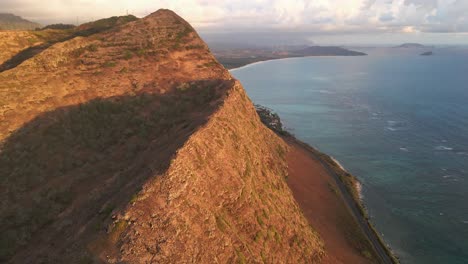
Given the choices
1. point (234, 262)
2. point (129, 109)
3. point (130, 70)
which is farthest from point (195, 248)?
point (130, 70)

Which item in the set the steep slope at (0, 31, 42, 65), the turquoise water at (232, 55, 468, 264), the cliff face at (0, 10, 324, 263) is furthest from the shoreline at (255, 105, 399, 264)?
the steep slope at (0, 31, 42, 65)

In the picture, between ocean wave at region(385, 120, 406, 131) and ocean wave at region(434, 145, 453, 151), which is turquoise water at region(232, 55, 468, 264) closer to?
ocean wave at region(385, 120, 406, 131)

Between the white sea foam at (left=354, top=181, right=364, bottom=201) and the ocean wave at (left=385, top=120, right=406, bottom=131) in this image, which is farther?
the ocean wave at (left=385, top=120, right=406, bottom=131)

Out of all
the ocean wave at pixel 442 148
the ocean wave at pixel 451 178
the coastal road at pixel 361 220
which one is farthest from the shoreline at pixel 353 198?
the ocean wave at pixel 442 148

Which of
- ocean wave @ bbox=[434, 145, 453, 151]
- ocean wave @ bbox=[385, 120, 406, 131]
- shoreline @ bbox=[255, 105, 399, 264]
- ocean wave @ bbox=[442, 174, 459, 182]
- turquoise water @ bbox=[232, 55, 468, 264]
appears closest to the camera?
shoreline @ bbox=[255, 105, 399, 264]

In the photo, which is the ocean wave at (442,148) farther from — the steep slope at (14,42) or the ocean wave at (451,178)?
the steep slope at (14,42)
